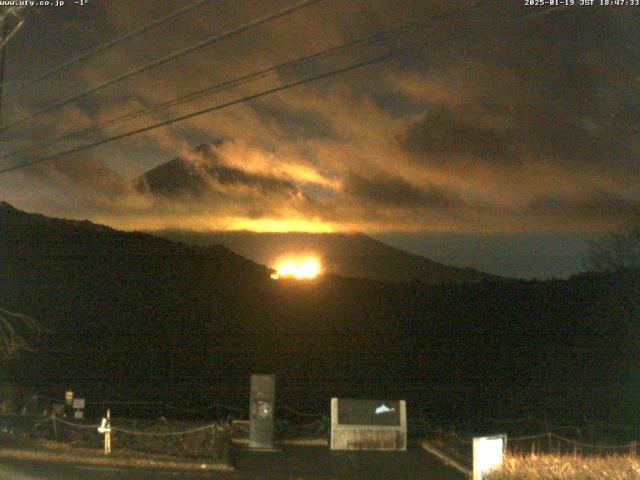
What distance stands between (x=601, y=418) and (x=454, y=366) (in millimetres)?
26693

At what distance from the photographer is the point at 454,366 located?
6769 centimetres

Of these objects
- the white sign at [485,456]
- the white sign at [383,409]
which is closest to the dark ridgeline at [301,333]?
the white sign at [383,409]

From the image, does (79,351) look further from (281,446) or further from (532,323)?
(281,446)

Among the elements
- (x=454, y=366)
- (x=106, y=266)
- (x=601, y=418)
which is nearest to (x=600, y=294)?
(x=454, y=366)

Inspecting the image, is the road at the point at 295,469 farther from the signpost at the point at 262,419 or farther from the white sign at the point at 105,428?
the white sign at the point at 105,428

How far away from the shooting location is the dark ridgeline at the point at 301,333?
2147 inches

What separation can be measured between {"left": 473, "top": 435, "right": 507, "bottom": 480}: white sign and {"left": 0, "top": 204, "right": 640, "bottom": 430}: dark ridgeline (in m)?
34.9

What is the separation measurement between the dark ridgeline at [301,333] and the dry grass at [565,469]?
35.4 m

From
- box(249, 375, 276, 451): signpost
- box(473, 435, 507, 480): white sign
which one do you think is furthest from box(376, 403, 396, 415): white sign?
box(473, 435, 507, 480): white sign

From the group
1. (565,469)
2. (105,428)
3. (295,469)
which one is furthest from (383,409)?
(565,469)

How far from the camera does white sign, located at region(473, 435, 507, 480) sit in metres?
10.4

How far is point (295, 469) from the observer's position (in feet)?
60.4

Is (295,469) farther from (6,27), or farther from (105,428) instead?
(6,27)

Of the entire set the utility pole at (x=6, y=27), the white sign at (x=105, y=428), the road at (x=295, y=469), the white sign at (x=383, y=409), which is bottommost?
the road at (x=295, y=469)
